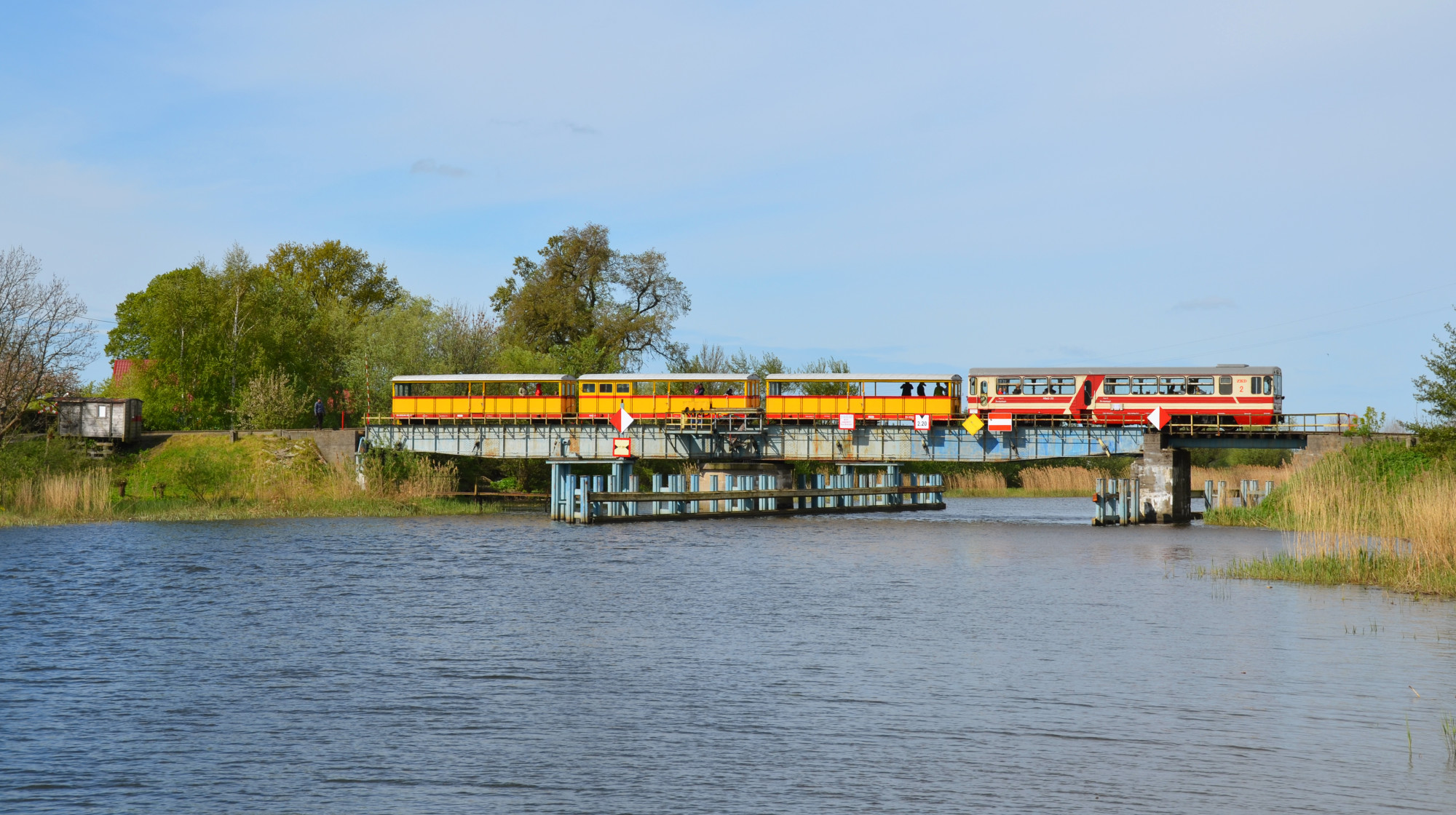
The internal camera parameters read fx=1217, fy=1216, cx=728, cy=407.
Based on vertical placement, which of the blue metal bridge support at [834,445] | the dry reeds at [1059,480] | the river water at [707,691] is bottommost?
the river water at [707,691]

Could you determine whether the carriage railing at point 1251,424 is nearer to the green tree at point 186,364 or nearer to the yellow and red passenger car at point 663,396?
the yellow and red passenger car at point 663,396

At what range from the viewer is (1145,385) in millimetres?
54594

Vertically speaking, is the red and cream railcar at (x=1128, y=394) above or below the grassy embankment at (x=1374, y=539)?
above

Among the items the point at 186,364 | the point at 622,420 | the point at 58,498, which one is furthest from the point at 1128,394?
the point at 186,364

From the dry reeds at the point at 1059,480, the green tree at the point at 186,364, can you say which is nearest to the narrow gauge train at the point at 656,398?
the green tree at the point at 186,364

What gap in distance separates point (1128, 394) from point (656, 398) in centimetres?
2208

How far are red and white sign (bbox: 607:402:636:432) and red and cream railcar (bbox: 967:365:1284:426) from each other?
1631 cm

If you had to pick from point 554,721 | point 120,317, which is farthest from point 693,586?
point 120,317

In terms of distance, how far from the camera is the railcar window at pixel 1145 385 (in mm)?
→ 54375

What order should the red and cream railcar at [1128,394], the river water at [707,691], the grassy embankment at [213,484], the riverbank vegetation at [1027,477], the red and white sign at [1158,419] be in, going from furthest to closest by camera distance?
the riverbank vegetation at [1027,477] → the red and white sign at [1158,419] → the red and cream railcar at [1128,394] → the grassy embankment at [213,484] → the river water at [707,691]

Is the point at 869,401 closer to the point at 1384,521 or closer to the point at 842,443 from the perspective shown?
the point at 842,443

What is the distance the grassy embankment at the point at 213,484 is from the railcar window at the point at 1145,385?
30.5m

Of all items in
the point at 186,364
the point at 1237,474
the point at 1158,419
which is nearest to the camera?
the point at 1158,419

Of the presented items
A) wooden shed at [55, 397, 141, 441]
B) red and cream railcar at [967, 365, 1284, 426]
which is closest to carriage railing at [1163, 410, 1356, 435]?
red and cream railcar at [967, 365, 1284, 426]
